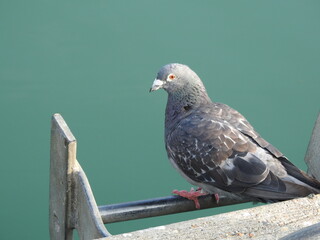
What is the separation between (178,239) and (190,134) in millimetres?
1469

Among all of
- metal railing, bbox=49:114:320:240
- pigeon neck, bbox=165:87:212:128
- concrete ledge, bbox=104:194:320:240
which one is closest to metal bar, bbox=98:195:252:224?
metal railing, bbox=49:114:320:240

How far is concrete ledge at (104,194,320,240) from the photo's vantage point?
8.52 ft

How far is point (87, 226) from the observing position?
3080 millimetres

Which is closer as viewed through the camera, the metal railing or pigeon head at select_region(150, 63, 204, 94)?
the metal railing

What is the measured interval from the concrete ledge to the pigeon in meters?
0.59

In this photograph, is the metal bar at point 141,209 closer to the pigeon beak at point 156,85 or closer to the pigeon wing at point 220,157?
the pigeon wing at point 220,157

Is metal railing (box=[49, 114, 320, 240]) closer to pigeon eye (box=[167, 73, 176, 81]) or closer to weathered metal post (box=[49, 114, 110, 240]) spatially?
weathered metal post (box=[49, 114, 110, 240])

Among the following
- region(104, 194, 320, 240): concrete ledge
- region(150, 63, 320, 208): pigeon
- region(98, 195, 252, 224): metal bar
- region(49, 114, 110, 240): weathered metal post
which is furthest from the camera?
region(150, 63, 320, 208): pigeon

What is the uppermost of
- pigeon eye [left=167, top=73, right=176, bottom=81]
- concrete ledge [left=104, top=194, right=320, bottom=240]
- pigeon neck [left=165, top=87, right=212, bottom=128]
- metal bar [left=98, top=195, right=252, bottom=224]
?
pigeon eye [left=167, top=73, right=176, bottom=81]

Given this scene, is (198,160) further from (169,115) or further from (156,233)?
(156,233)

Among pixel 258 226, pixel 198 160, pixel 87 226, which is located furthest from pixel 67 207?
pixel 258 226

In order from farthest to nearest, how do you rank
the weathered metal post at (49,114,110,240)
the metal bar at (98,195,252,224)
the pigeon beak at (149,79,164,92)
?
the pigeon beak at (149,79,164,92) → the metal bar at (98,195,252,224) → the weathered metal post at (49,114,110,240)

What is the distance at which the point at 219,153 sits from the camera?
3814mm

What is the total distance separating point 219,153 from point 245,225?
3.82ft
